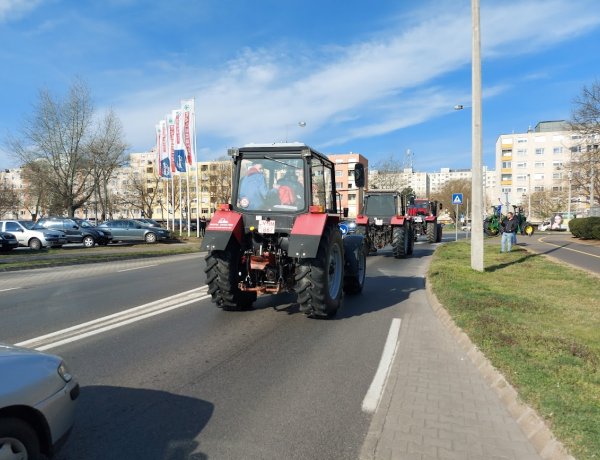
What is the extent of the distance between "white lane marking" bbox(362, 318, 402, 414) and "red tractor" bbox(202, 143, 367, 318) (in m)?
1.27

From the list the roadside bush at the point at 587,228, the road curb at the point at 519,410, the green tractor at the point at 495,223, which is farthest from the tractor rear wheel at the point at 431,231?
the road curb at the point at 519,410

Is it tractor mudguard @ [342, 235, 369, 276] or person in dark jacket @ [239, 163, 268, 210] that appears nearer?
person in dark jacket @ [239, 163, 268, 210]

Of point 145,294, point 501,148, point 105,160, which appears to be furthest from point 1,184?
point 501,148

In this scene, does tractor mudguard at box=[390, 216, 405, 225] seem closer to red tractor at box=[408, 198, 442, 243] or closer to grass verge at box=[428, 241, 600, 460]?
grass verge at box=[428, 241, 600, 460]

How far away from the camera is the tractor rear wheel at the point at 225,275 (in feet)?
25.7

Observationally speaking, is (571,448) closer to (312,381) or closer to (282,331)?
(312,381)

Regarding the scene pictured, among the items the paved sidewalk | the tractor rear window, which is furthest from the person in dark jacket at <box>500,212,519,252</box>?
the paved sidewalk

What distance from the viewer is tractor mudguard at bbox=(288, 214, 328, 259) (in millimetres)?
7164

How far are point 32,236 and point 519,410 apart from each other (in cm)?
2829

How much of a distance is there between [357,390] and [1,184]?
8200 cm

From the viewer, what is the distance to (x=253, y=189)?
327 inches

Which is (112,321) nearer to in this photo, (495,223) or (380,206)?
(380,206)

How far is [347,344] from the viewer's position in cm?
625

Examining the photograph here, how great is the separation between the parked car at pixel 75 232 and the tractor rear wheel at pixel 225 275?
23892 mm
